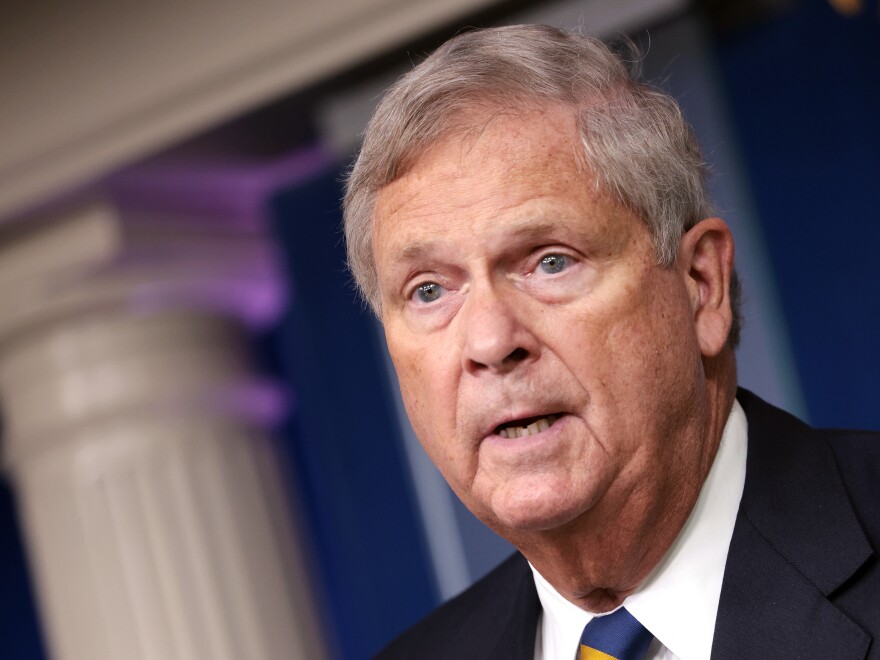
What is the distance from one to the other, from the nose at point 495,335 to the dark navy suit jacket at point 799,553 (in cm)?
31

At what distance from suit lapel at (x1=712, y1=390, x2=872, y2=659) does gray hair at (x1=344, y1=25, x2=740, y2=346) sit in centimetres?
27

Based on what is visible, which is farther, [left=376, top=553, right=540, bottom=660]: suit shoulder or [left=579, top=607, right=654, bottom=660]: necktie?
[left=376, top=553, right=540, bottom=660]: suit shoulder

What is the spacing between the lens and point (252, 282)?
2.81 m

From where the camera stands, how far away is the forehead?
50.8 inches

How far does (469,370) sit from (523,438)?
3.6 inches

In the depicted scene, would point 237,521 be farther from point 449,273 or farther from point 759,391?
Result: point 449,273

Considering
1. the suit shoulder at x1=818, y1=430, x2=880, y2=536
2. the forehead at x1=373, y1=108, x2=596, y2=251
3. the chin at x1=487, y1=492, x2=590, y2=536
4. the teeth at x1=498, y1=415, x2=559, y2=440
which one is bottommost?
the suit shoulder at x1=818, y1=430, x2=880, y2=536

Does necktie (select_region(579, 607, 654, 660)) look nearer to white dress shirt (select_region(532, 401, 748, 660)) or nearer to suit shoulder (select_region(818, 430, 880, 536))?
white dress shirt (select_region(532, 401, 748, 660))

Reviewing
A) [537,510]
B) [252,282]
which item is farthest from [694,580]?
[252,282]

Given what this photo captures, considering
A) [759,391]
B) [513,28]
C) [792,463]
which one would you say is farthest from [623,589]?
[759,391]

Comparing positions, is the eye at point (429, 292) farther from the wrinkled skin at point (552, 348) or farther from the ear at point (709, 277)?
the ear at point (709, 277)

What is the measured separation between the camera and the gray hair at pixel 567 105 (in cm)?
133

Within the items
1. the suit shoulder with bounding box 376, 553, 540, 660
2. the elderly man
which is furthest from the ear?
the suit shoulder with bounding box 376, 553, 540, 660

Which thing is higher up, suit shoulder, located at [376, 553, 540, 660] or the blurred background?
the blurred background
